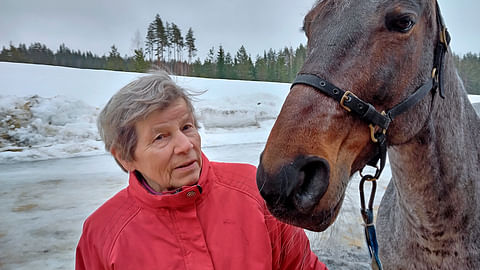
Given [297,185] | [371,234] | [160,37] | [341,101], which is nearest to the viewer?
[297,185]

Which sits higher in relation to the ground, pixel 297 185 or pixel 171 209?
pixel 297 185

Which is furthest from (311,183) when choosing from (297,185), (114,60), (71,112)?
(114,60)

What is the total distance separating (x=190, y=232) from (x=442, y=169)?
4.22ft

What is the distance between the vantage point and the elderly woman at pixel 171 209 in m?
1.27

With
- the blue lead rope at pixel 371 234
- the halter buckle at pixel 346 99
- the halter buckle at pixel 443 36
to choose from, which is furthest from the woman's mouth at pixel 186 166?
the halter buckle at pixel 443 36

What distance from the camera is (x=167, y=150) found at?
1359 mm

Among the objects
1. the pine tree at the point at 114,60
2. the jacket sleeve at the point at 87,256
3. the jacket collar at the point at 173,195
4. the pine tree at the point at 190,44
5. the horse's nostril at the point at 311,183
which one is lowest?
the jacket sleeve at the point at 87,256

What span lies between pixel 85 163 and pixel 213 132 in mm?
5559

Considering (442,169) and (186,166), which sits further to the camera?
(442,169)

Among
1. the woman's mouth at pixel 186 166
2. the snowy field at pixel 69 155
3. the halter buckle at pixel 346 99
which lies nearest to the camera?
the halter buckle at pixel 346 99

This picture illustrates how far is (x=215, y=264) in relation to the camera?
1.28 meters

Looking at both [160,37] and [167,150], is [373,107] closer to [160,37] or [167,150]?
[167,150]

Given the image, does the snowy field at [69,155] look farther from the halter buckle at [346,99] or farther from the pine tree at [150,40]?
the pine tree at [150,40]

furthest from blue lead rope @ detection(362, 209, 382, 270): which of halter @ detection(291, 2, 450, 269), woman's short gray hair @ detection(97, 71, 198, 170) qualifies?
woman's short gray hair @ detection(97, 71, 198, 170)
